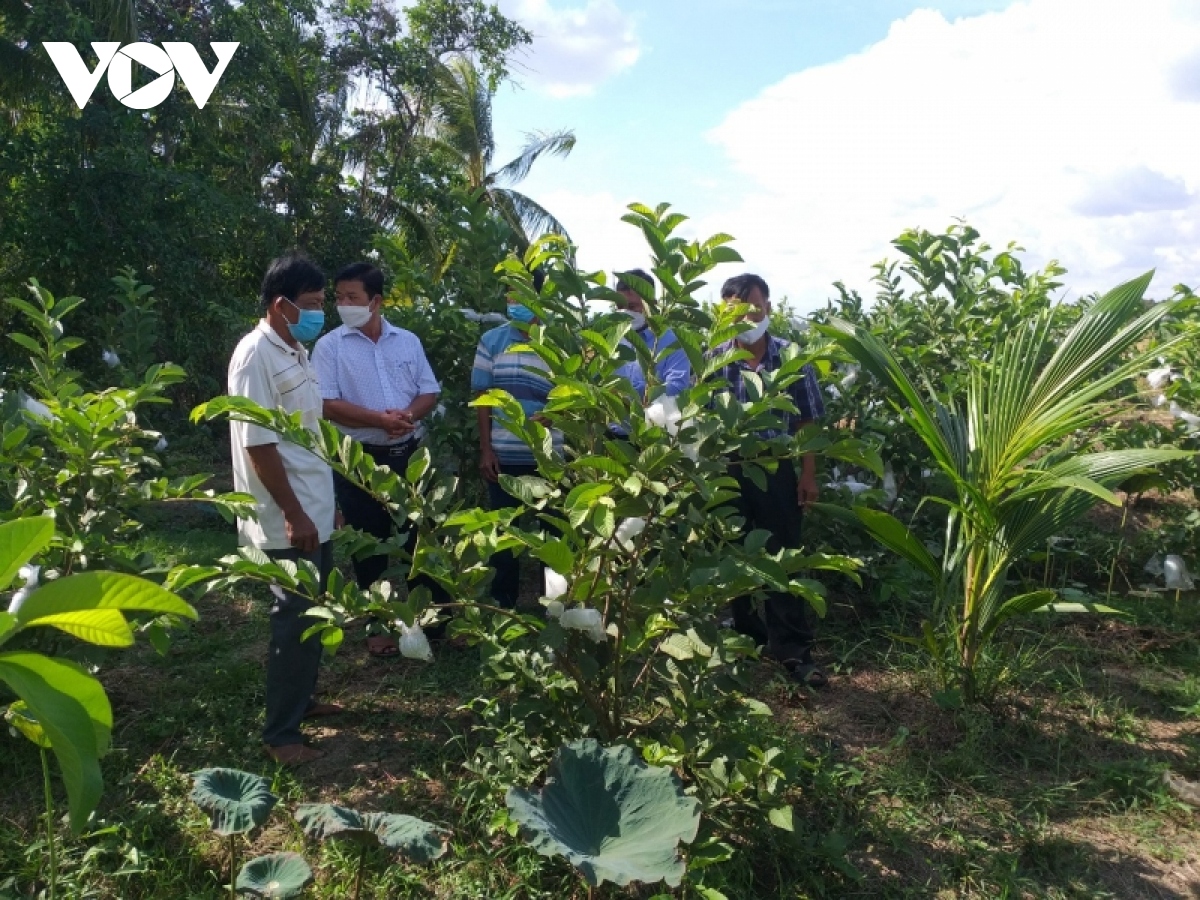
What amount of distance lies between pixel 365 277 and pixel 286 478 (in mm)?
1127

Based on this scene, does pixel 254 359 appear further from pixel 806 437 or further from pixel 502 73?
pixel 502 73

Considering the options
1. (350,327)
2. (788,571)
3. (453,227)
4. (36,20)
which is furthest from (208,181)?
(788,571)

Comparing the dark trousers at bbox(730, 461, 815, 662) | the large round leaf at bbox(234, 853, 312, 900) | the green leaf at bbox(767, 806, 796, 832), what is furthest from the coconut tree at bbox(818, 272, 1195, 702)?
the large round leaf at bbox(234, 853, 312, 900)

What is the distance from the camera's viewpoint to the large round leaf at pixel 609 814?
1.82 meters

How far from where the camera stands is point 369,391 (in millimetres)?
3621

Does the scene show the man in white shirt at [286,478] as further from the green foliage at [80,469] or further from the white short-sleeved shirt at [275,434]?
the green foliage at [80,469]

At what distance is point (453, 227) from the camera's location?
4543mm

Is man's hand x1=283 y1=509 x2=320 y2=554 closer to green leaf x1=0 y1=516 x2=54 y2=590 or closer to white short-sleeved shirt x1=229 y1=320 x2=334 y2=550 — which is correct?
white short-sleeved shirt x1=229 y1=320 x2=334 y2=550

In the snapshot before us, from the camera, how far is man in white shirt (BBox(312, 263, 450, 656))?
11.7ft

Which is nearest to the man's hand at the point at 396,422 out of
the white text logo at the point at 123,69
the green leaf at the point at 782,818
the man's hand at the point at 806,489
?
the man's hand at the point at 806,489

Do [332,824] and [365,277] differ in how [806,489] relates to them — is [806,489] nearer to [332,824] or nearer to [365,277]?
[365,277]

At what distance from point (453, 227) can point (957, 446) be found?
2505 millimetres

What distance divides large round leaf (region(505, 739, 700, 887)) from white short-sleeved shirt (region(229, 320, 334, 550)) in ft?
3.72

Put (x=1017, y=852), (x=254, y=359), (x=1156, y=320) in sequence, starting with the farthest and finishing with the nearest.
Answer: (x=1156, y=320), (x=254, y=359), (x=1017, y=852)
